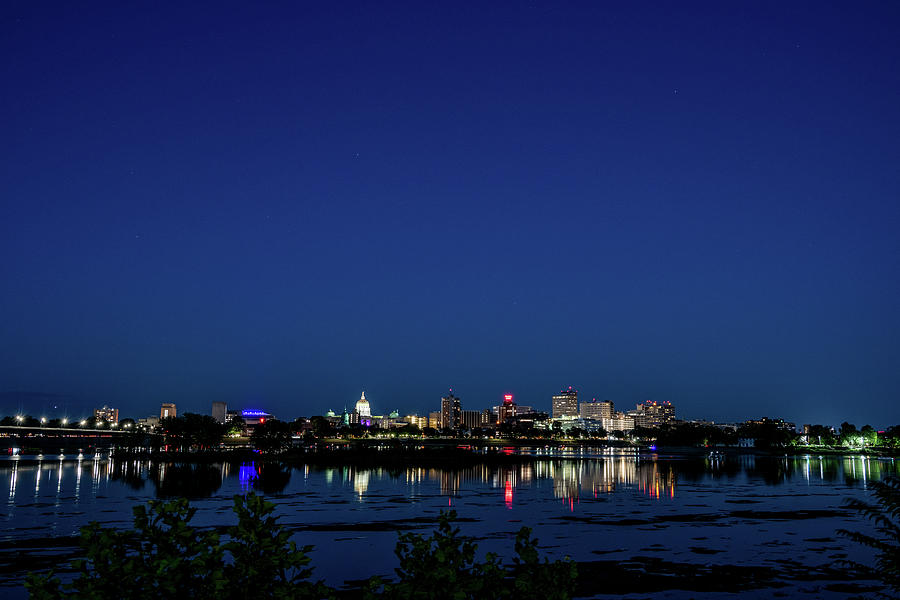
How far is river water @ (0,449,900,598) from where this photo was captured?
39.8 m

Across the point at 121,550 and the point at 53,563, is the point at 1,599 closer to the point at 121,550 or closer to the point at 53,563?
the point at 53,563

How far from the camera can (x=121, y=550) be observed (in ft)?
28.9

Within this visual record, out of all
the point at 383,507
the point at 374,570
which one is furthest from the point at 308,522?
the point at 374,570

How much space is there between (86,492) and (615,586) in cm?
7084

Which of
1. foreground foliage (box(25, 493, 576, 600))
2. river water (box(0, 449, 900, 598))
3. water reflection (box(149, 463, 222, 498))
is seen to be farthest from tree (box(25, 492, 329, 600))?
water reflection (box(149, 463, 222, 498))

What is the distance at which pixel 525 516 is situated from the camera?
60812mm

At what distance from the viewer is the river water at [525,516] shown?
39.8 meters

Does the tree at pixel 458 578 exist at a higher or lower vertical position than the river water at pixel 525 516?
higher

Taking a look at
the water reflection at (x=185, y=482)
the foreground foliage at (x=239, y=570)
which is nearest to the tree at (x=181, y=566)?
the foreground foliage at (x=239, y=570)

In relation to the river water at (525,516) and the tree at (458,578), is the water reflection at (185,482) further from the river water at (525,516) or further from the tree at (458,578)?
the tree at (458,578)

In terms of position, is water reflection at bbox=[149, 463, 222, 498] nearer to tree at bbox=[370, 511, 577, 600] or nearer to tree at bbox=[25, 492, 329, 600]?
tree at bbox=[25, 492, 329, 600]

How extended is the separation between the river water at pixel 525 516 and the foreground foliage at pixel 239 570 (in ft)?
83.1

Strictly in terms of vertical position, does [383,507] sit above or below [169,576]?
below

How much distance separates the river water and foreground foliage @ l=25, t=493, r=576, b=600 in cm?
2532
